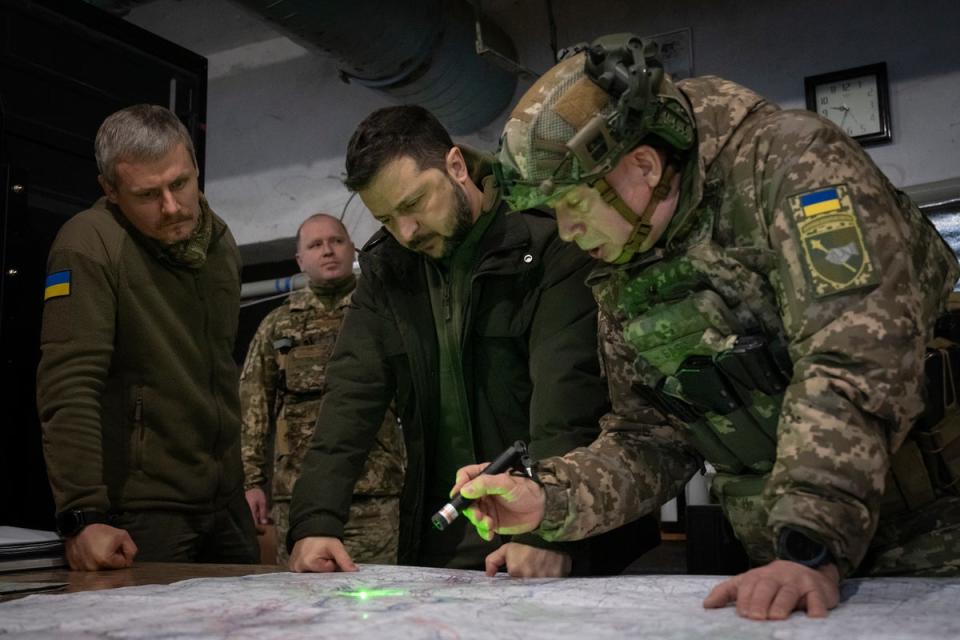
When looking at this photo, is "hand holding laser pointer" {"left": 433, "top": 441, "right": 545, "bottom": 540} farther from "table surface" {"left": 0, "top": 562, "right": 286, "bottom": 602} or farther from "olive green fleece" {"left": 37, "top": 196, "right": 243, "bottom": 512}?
"olive green fleece" {"left": 37, "top": 196, "right": 243, "bottom": 512}

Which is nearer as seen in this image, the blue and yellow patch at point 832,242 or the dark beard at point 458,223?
the blue and yellow patch at point 832,242

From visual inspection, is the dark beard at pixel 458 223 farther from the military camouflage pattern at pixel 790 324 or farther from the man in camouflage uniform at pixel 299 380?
the man in camouflage uniform at pixel 299 380

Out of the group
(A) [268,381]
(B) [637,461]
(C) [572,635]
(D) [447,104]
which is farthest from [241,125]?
(C) [572,635]

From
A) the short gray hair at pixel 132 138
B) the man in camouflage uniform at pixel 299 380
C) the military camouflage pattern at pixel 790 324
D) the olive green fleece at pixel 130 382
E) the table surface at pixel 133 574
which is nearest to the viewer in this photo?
the military camouflage pattern at pixel 790 324

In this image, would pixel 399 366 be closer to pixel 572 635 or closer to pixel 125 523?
pixel 125 523

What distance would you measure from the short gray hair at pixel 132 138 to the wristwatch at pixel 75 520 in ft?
2.17

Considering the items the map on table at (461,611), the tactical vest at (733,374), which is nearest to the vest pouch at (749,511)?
the tactical vest at (733,374)

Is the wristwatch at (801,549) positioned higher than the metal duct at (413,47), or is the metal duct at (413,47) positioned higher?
the metal duct at (413,47)

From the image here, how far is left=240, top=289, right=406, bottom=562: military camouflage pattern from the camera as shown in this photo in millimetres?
3234

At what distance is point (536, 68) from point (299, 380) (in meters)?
1.82

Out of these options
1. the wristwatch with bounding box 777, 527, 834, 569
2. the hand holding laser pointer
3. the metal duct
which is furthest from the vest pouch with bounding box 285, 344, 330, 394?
the wristwatch with bounding box 777, 527, 834, 569

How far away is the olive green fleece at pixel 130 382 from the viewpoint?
1.73 meters

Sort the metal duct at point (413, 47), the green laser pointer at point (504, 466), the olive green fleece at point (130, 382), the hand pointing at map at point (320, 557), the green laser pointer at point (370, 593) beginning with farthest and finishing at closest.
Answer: the metal duct at point (413, 47), the olive green fleece at point (130, 382), the hand pointing at map at point (320, 557), the green laser pointer at point (504, 466), the green laser pointer at point (370, 593)

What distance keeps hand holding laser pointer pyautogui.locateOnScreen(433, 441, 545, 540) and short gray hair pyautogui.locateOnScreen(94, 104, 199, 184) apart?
38.7 inches
